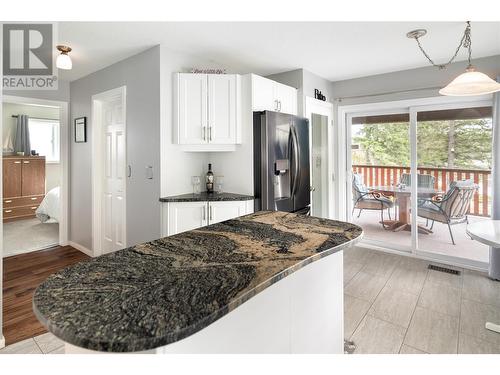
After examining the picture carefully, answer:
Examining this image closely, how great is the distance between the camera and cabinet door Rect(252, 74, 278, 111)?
9.90 feet

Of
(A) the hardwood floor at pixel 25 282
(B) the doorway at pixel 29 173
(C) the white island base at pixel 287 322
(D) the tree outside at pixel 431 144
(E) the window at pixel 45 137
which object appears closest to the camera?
(C) the white island base at pixel 287 322

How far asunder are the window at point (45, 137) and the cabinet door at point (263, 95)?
5.75m

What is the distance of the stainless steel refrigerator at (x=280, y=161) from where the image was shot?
2986 millimetres

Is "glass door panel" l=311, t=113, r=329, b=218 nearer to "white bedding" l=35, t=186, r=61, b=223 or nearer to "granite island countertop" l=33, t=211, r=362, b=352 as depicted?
"granite island countertop" l=33, t=211, r=362, b=352

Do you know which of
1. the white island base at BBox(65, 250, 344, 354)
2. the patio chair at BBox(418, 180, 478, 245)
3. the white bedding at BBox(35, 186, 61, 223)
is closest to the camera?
the white island base at BBox(65, 250, 344, 354)

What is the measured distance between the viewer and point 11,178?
5.83 meters

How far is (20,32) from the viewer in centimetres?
259

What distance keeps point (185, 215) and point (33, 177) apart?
514cm

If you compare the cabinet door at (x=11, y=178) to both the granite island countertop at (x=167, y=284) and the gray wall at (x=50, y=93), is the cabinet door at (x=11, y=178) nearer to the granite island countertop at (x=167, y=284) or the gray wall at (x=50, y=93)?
the gray wall at (x=50, y=93)

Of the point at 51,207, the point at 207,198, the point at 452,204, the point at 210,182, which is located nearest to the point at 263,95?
the point at 210,182

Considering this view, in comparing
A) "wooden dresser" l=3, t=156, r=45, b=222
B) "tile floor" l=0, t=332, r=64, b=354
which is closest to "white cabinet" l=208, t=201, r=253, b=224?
"tile floor" l=0, t=332, r=64, b=354

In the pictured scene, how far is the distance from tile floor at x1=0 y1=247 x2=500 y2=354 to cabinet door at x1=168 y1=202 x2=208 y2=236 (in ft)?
4.07

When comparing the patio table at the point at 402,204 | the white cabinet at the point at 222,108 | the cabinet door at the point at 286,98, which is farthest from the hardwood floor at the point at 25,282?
the patio table at the point at 402,204

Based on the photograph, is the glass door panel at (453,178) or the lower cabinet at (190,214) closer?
the lower cabinet at (190,214)
